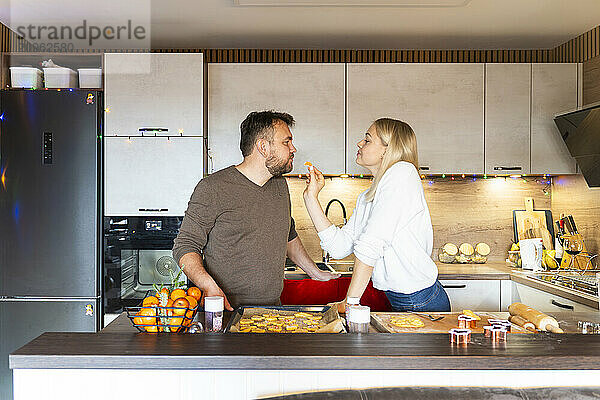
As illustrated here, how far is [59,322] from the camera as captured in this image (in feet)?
12.0

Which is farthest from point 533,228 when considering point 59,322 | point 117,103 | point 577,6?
point 59,322

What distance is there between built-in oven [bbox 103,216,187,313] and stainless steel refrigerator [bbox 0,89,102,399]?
0.09 meters

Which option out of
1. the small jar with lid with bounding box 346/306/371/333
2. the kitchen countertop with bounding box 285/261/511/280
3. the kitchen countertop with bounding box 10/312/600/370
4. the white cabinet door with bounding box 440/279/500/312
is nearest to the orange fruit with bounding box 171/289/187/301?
the kitchen countertop with bounding box 10/312/600/370

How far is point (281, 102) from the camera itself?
3967 millimetres

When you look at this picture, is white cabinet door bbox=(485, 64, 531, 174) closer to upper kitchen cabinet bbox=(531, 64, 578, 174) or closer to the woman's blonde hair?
upper kitchen cabinet bbox=(531, 64, 578, 174)

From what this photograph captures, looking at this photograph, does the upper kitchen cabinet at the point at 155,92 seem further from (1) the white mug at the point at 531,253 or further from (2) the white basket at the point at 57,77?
(1) the white mug at the point at 531,253

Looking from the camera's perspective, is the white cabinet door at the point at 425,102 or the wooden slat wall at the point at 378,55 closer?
the white cabinet door at the point at 425,102

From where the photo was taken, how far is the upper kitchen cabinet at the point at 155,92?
12.5 ft

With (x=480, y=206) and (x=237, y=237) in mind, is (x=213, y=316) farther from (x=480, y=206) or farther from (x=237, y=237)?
(x=480, y=206)

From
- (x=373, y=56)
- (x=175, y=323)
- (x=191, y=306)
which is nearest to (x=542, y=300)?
(x=373, y=56)

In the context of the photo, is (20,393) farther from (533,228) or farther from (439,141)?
(533,228)

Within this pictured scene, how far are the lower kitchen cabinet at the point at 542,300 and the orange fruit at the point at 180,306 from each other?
6.95ft

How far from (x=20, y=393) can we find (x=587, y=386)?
4.31 feet

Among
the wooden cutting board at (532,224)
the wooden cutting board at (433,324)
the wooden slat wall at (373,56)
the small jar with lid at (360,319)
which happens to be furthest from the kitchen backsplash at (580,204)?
the small jar with lid at (360,319)
